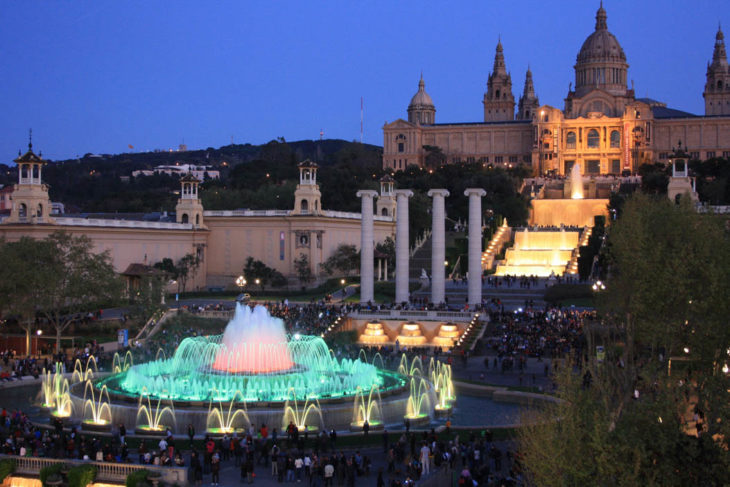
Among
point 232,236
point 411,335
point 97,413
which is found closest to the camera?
point 97,413

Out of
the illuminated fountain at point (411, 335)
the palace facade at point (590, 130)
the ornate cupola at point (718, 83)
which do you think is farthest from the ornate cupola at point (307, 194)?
the ornate cupola at point (718, 83)

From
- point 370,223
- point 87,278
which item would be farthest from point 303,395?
point 370,223

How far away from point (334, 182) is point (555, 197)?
25.9 m

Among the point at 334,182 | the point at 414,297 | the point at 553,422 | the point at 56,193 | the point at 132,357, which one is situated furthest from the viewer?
the point at 56,193

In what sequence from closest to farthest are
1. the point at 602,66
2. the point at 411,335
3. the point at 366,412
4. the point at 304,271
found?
the point at 366,412
the point at 411,335
the point at 304,271
the point at 602,66

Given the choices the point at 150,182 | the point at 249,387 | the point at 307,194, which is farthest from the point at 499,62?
the point at 249,387

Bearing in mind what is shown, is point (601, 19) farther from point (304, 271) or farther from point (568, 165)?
point (304, 271)

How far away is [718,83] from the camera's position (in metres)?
149

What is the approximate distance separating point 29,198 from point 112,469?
4015cm

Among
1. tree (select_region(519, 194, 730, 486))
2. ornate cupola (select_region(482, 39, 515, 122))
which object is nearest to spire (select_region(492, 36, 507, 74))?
ornate cupola (select_region(482, 39, 515, 122))

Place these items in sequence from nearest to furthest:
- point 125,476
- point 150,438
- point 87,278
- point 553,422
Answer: point 553,422
point 125,476
point 150,438
point 87,278

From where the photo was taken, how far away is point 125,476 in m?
22.2

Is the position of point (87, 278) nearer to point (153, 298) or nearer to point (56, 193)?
point (153, 298)

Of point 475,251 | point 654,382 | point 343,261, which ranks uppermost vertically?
point 343,261
